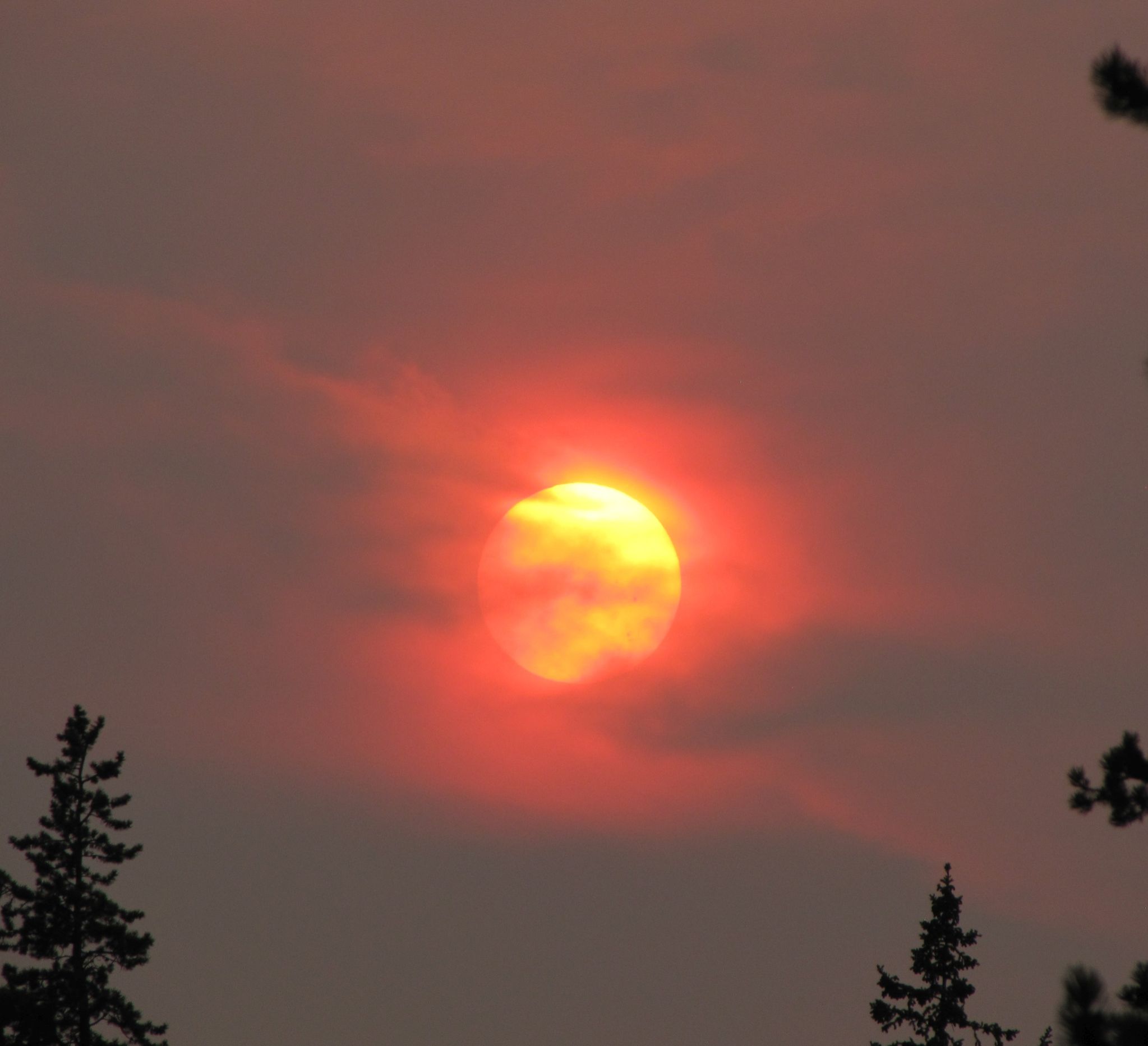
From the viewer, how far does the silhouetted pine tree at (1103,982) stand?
54.1ft

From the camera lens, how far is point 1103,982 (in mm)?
16172

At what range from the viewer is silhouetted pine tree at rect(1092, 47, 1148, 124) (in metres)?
20.1

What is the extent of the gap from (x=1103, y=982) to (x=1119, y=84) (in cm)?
1071

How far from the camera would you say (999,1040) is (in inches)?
1832

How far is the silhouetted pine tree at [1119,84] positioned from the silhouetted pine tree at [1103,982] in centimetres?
792

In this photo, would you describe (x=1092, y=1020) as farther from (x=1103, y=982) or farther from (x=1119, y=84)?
(x=1119, y=84)

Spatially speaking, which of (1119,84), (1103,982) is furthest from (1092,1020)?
(1119,84)

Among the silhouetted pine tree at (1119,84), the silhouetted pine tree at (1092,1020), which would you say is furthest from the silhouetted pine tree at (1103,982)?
the silhouetted pine tree at (1119,84)

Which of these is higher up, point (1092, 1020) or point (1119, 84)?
point (1119, 84)

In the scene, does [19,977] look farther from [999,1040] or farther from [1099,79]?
[1099,79]

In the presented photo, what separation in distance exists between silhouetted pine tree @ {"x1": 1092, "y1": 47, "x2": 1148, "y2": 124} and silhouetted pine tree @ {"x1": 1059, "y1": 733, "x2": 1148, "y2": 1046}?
26.0 feet

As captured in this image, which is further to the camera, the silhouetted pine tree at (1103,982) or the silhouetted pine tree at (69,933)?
the silhouetted pine tree at (69,933)

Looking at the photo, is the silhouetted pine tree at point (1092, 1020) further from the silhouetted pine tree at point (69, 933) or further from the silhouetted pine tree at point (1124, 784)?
the silhouetted pine tree at point (69, 933)

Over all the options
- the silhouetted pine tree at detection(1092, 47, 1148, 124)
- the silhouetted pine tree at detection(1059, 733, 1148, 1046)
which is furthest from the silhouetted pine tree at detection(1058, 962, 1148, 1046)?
the silhouetted pine tree at detection(1092, 47, 1148, 124)
